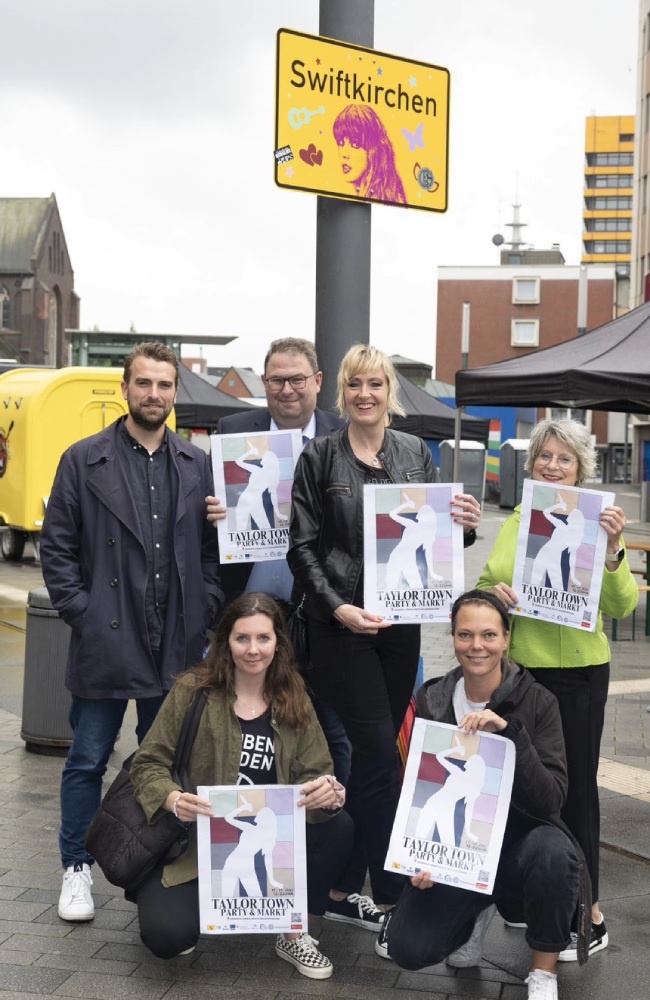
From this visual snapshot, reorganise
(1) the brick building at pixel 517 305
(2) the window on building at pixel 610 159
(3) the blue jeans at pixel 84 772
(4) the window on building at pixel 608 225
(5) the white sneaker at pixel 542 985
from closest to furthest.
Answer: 1. (5) the white sneaker at pixel 542 985
2. (3) the blue jeans at pixel 84 772
3. (1) the brick building at pixel 517 305
4. (2) the window on building at pixel 610 159
5. (4) the window on building at pixel 608 225

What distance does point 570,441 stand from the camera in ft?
13.7

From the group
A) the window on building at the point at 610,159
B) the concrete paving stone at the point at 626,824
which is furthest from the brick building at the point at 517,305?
the window on building at the point at 610,159

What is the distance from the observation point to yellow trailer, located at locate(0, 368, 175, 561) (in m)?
17.0

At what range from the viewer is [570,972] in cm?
398

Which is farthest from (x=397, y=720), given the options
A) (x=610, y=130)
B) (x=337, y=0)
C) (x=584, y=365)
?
(x=610, y=130)

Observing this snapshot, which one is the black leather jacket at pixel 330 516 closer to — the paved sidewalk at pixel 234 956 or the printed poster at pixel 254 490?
the printed poster at pixel 254 490

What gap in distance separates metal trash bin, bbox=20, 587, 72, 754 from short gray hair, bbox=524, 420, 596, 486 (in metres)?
3.26

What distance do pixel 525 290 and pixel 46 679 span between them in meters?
65.7

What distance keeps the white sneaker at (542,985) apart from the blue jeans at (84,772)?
1.57 metres

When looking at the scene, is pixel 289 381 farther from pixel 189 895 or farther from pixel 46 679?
pixel 46 679

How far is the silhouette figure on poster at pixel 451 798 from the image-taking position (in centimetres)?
379

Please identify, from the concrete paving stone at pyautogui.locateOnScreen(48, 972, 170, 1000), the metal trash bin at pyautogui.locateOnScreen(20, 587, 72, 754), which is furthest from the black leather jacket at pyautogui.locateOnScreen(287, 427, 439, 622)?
the metal trash bin at pyautogui.locateOnScreen(20, 587, 72, 754)

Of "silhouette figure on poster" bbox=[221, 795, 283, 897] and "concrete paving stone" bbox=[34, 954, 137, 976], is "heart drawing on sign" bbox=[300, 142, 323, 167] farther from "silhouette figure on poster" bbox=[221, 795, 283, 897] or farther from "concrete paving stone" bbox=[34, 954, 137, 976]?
"concrete paving stone" bbox=[34, 954, 137, 976]

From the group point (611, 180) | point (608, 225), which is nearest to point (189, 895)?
point (611, 180)
